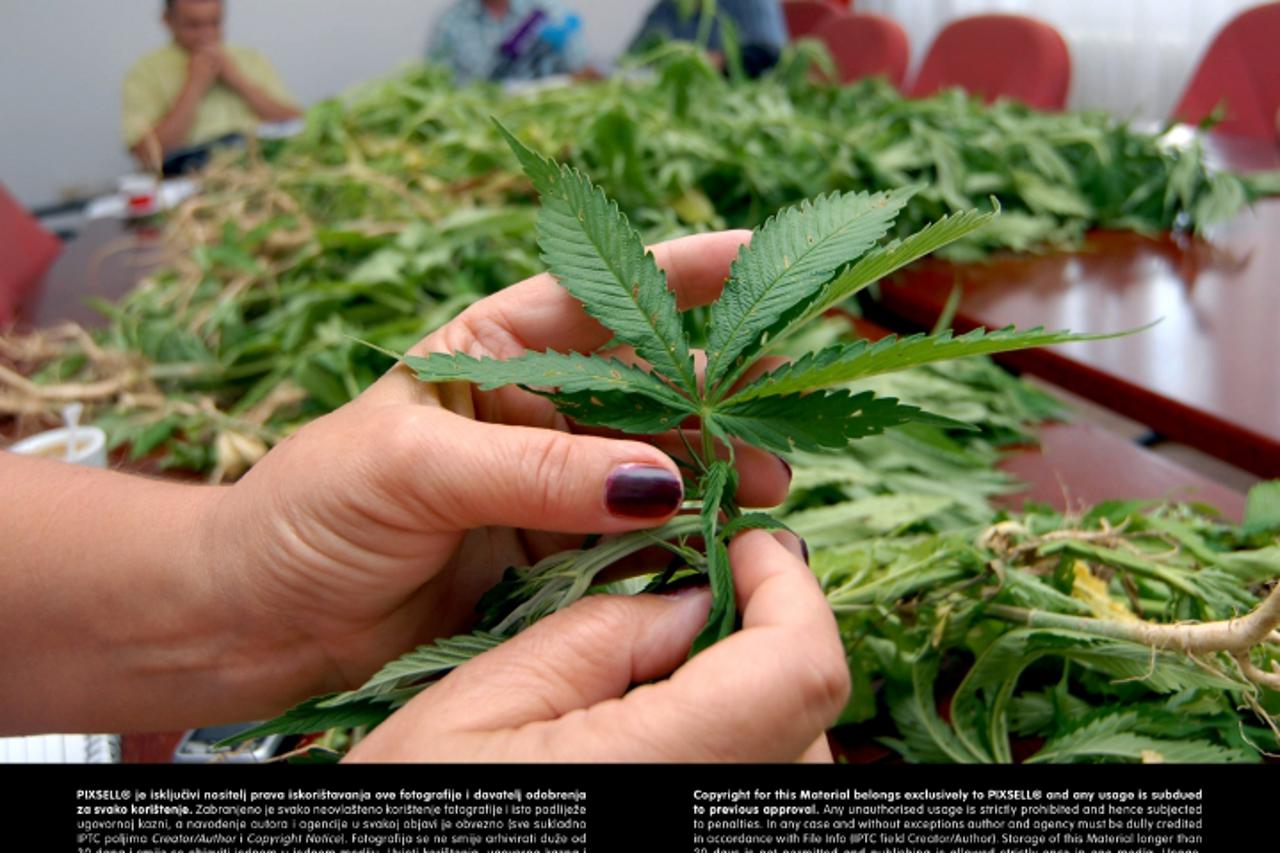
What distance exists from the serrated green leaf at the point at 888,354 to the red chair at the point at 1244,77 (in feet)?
6.72

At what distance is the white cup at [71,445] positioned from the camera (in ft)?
2.88

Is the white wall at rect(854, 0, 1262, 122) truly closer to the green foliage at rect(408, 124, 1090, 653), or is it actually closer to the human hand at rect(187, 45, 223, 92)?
the human hand at rect(187, 45, 223, 92)

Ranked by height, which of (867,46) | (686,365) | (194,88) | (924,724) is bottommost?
(924,724)

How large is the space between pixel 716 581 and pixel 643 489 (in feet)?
0.16

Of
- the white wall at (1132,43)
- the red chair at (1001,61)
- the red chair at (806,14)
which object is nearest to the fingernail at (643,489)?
the red chair at (1001,61)

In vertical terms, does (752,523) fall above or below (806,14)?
below

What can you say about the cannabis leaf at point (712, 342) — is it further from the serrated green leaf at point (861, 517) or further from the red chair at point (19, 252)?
the red chair at point (19, 252)

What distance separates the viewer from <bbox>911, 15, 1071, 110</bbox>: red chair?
2314mm

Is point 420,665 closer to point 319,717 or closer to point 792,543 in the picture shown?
point 319,717

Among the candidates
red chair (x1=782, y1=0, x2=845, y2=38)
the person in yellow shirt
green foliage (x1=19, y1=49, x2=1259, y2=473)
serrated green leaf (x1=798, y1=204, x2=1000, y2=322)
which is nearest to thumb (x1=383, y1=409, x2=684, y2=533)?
serrated green leaf (x1=798, y1=204, x2=1000, y2=322)

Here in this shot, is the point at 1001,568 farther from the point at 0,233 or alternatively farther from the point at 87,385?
the point at 0,233

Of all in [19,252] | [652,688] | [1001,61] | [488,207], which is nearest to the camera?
[652,688]

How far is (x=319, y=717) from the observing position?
414 mm

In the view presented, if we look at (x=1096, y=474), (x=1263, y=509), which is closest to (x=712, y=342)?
(x=1263, y=509)
